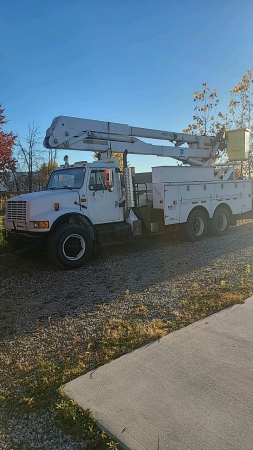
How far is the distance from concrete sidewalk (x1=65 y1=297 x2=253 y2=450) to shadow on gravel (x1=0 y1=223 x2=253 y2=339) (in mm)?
1549

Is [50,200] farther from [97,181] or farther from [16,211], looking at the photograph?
[97,181]

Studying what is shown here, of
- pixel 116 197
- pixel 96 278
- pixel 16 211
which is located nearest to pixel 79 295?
pixel 96 278

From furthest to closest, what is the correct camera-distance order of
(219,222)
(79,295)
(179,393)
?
1. (219,222)
2. (79,295)
3. (179,393)

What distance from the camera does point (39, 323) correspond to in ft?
14.9

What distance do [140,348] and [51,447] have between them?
4.67ft

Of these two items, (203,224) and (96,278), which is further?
(203,224)

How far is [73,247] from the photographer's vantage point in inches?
305

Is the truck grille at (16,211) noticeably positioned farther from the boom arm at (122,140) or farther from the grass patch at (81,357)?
the grass patch at (81,357)

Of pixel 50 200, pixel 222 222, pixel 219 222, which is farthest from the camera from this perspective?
pixel 222 222

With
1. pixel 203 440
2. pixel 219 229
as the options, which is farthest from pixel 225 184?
pixel 203 440

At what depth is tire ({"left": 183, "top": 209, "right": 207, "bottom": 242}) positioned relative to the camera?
34.0ft

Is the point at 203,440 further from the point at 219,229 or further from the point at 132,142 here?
the point at 219,229

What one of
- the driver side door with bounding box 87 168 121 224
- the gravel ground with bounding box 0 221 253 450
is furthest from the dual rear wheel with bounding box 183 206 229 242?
the driver side door with bounding box 87 168 121 224

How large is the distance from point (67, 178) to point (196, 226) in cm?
436
